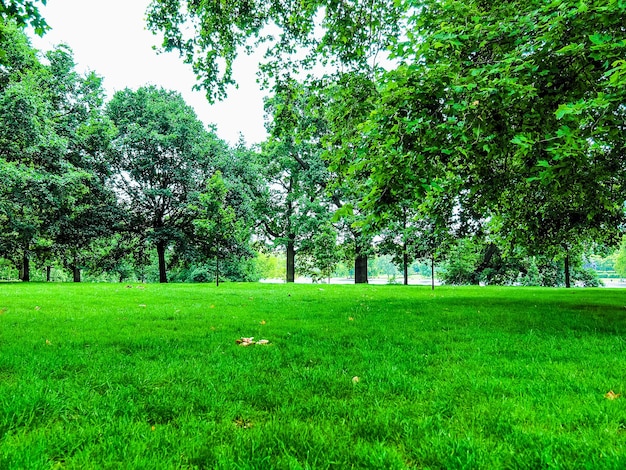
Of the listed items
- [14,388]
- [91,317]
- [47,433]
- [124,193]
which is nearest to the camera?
[47,433]

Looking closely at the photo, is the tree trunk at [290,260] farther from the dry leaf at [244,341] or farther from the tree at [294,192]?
the dry leaf at [244,341]

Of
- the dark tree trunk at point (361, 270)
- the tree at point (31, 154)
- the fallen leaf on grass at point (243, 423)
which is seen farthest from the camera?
the dark tree trunk at point (361, 270)

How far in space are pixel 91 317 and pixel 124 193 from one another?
2398 cm

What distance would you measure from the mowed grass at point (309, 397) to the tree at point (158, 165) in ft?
73.8

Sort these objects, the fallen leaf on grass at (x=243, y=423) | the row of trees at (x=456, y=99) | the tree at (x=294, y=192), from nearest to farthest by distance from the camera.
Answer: the fallen leaf on grass at (x=243, y=423) < the row of trees at (x=456, y=99) < the tree at (x=294, y=192)

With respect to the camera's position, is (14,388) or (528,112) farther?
(528,112)

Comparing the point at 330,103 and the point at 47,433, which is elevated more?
the point at 330,103

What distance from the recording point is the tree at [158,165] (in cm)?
2714

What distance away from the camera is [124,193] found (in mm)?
28188

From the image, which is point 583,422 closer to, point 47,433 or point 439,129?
point 439,129

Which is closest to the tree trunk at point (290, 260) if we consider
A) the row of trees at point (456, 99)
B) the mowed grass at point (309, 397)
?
the row of trees at point (456, 99)

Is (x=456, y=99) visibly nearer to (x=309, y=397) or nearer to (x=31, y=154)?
(x=309, y=397)

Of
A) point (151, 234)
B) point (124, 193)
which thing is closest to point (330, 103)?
point (151, 234)

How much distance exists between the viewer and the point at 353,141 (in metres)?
6.25
